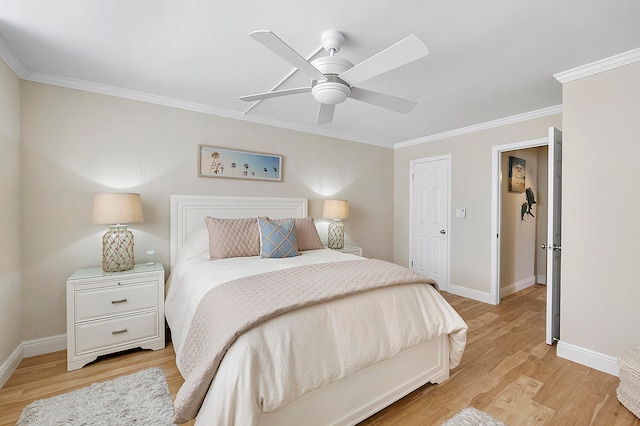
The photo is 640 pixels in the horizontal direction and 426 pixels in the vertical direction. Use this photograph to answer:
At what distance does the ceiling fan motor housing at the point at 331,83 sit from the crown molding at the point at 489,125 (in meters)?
2.63

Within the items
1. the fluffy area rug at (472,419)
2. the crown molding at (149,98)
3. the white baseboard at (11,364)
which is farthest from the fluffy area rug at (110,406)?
the crown molding at (149,98)

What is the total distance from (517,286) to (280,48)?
4765mm

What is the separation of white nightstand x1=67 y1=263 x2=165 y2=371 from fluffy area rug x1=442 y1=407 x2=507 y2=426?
2.33 m

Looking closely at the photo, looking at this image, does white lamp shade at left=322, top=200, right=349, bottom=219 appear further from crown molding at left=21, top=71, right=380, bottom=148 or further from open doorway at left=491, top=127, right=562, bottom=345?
open doorway at left=491, top=127, right=562, bottom=345

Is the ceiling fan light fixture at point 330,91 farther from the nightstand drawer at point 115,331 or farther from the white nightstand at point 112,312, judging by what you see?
the nightstand drawer at point 115,331

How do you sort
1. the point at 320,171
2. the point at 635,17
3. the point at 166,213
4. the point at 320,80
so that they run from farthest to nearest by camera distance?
the point at 320,171, the point at 166,213, the point at 320,80, the point at 635,17

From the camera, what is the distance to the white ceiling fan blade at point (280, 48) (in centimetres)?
129

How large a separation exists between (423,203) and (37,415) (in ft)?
15.0

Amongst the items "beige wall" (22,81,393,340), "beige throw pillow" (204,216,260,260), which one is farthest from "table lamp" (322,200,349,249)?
"beige throw pillow" (204,216,260,260)

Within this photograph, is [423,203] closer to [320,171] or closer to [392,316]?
[320,171]

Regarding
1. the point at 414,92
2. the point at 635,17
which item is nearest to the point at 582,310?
the point at 635,17

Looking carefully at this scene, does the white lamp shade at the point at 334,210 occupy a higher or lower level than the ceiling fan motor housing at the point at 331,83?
lower

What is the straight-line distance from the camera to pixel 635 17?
1.67 meters

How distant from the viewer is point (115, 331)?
234 cm
